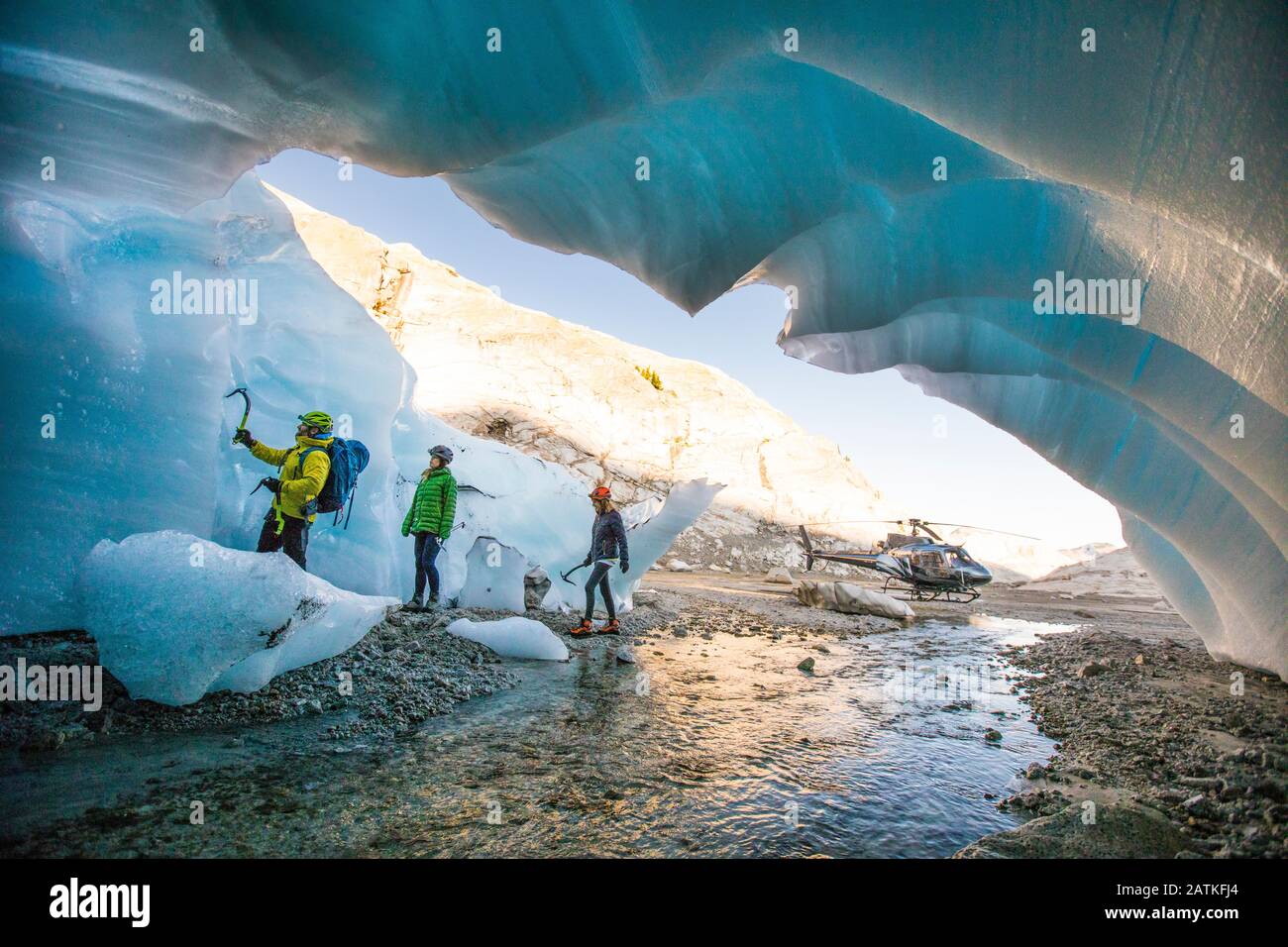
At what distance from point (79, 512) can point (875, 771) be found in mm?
5173

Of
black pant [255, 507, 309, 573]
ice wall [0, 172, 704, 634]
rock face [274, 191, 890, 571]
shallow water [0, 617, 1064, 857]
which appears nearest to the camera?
shallow water [0, 617, 1064, 857]

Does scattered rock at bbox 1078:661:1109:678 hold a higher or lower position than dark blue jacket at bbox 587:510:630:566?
lower

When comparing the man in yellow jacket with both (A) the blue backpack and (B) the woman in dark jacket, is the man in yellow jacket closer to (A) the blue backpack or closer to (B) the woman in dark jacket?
(A) the blue backpack

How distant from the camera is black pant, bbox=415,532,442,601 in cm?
608

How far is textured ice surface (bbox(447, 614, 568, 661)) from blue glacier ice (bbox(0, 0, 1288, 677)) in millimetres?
2546

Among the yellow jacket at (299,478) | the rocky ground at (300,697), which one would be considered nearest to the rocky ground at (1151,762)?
the rocky ground at (300,697)

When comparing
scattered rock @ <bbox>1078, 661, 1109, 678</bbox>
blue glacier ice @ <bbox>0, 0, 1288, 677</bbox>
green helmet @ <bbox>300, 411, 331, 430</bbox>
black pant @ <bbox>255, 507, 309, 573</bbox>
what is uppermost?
blue glacier ice @ <bbox>0, 0, 1288, 677</bbox>

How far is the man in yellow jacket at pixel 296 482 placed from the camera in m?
4.47

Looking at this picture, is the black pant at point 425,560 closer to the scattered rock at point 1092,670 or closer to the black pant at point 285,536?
the black pant at point 285,536

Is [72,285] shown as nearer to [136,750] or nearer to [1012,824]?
[136,750]

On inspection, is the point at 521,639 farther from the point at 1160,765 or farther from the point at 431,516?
the point at 1160,765

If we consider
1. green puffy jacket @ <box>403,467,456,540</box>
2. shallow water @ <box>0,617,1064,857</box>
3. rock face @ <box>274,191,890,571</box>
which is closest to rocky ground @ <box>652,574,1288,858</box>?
shallow water @ <box>0,617,1064,857</box>

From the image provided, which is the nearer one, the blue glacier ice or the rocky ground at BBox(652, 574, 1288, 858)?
the rocky ground at BBox(652, 574, 1288, 858)
